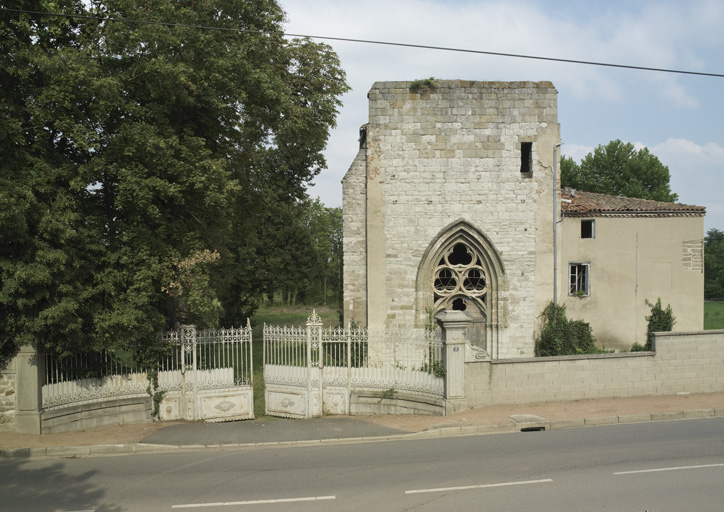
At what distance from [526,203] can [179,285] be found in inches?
395

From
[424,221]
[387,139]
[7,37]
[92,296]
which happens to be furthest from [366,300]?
[7,37]

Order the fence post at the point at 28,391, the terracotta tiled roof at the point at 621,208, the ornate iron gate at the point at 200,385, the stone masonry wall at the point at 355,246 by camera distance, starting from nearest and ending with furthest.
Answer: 1. the fence post at the point at 28,391
2. the ornate iron gate at the point at 200,385
3. the stone masonry wall at the point at 355,246
4. the terracotta tiled roof at the point at 621,208

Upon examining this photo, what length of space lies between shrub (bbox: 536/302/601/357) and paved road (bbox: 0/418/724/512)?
5713mm

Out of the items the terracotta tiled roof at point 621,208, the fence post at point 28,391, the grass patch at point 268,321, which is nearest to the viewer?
the fence post at point 28,391

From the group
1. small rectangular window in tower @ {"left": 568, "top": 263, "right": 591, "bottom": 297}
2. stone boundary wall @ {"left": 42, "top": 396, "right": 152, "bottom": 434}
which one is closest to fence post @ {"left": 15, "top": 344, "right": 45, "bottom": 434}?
stone boundary wall @ {"left": 42, "top": 396, "right": 152, "bottom": 434}

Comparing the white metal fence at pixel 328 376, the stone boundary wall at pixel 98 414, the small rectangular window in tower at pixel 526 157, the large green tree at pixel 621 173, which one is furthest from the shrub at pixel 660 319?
the large green tree at pixel 621 173

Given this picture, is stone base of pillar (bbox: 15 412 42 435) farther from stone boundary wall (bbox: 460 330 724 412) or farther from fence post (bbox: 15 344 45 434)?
stone boundary wall (bbox: 460 330 724 412)

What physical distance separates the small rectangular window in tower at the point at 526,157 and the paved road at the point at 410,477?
8.36 m

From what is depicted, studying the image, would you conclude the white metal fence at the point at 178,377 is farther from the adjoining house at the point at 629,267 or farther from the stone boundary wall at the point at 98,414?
the adjoining house at the point at 629,267

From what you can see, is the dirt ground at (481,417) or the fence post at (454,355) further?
the fence post at (454,355)

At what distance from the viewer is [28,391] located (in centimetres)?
959

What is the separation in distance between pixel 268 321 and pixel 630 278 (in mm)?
23244

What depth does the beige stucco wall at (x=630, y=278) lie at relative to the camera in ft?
53.2

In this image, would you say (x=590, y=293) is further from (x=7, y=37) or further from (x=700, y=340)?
(x=7, y=37)
